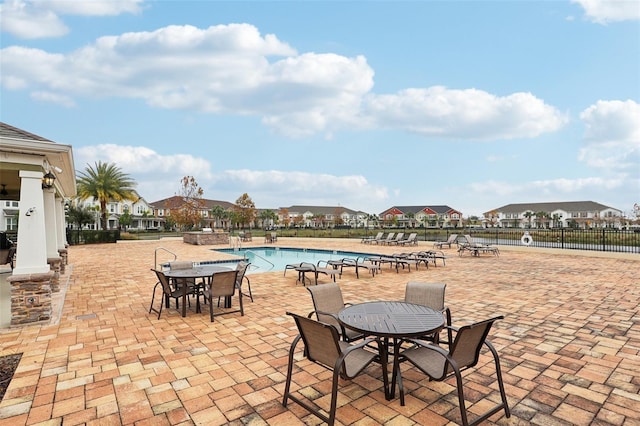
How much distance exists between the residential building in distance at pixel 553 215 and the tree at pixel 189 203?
204 ft

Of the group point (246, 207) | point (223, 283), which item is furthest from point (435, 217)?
point (223, 283)

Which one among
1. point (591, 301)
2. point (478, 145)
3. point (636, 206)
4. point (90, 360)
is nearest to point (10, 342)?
point (90, 360)

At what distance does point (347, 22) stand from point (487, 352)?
15.1 m

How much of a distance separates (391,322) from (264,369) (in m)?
1.56

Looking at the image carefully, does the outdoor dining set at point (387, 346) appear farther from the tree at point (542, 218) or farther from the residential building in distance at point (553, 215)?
the tree at point (542, 218)

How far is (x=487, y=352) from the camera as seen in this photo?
13.3 ft

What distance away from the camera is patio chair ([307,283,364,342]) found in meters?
3.57

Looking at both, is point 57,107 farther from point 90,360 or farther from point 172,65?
point 90,360

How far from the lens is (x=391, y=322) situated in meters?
3.04

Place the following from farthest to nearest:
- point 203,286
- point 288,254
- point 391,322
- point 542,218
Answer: point 542,218 → point 288,254 → point 203,286 → point 391,322

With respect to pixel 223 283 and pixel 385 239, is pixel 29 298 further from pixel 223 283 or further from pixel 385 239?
pixel 385 239

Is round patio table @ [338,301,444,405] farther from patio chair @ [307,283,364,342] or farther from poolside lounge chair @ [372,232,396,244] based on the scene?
poolside lounge chair @ [372,232,396,244]

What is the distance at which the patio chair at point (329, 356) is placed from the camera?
7.87 ft

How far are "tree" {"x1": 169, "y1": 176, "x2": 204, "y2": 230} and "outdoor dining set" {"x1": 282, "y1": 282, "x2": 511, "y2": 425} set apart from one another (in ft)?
113
